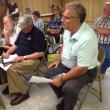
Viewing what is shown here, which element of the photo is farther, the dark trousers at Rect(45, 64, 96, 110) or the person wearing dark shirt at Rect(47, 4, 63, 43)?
the person wearing dark shirt at Rect(47, 4, 63, 43)

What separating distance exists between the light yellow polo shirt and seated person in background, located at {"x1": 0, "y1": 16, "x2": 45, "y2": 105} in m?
0.57

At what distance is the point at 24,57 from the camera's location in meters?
2.98

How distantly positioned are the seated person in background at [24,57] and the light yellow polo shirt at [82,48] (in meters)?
0.57

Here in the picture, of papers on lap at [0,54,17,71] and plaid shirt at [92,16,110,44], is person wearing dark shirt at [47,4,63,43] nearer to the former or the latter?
plaid shirt at [92,16,110,44]

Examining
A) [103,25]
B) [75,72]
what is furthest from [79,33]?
[103,25]

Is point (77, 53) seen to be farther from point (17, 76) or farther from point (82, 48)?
point (17, 76)

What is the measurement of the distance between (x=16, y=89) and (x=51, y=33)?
2.04 meters

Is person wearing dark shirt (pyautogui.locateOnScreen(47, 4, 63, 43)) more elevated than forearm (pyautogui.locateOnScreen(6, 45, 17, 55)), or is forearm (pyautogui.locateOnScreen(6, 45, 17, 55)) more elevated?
person wearing dark shirt (pyautogui.locateOnScreen(47, 4, 63, 43))

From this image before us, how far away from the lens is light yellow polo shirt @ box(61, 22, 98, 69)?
7.27ft

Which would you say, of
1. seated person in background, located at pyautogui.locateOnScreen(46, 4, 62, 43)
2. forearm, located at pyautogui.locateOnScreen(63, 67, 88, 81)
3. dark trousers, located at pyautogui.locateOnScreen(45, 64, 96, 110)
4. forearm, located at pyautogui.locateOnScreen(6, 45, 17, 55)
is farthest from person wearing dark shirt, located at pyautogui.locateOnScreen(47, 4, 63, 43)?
forearm, located at pyautogui.locateOnScreen(63, 67, 88, 81)

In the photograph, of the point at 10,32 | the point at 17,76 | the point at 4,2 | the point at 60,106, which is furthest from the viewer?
the point at 4,2

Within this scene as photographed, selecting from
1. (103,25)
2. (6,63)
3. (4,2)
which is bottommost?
(6,63)

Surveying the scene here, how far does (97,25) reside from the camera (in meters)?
3.65

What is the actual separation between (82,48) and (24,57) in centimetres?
101
